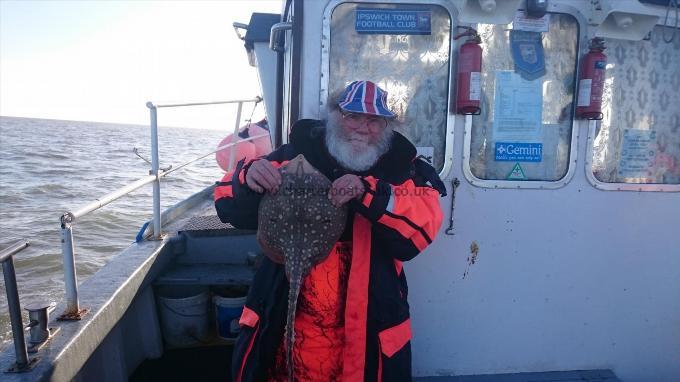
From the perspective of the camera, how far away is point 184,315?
385cm

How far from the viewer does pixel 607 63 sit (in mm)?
3076

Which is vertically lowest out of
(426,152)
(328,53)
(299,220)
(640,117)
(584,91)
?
(299,220)

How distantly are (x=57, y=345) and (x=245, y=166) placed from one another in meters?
1.39

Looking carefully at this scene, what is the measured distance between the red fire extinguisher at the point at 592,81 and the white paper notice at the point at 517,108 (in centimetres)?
26

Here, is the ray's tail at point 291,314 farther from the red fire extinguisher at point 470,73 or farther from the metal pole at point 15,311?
the red fire extinguisher at point 470,73

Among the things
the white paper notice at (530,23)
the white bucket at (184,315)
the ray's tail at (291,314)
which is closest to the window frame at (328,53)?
the white paper notice at (530,23)

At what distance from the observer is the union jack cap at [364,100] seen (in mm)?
2330

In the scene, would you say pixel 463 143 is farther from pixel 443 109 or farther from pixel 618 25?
pixel 618 25

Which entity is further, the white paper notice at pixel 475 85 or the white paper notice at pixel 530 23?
the white paper notice at pixel 530 23

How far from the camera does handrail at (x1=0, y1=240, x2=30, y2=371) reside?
6.08ft

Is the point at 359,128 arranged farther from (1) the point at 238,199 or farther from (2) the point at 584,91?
(2) the point at 584,91

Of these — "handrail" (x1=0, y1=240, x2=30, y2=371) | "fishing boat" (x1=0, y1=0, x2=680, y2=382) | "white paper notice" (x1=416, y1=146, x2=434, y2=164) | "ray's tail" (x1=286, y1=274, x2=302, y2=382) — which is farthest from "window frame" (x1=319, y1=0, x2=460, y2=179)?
"handrail" (x1=0, y1=240, x2=30, y2=371)

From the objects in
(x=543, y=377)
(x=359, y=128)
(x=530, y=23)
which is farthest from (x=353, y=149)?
(x=543, y=377)

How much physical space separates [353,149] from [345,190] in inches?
14.7
